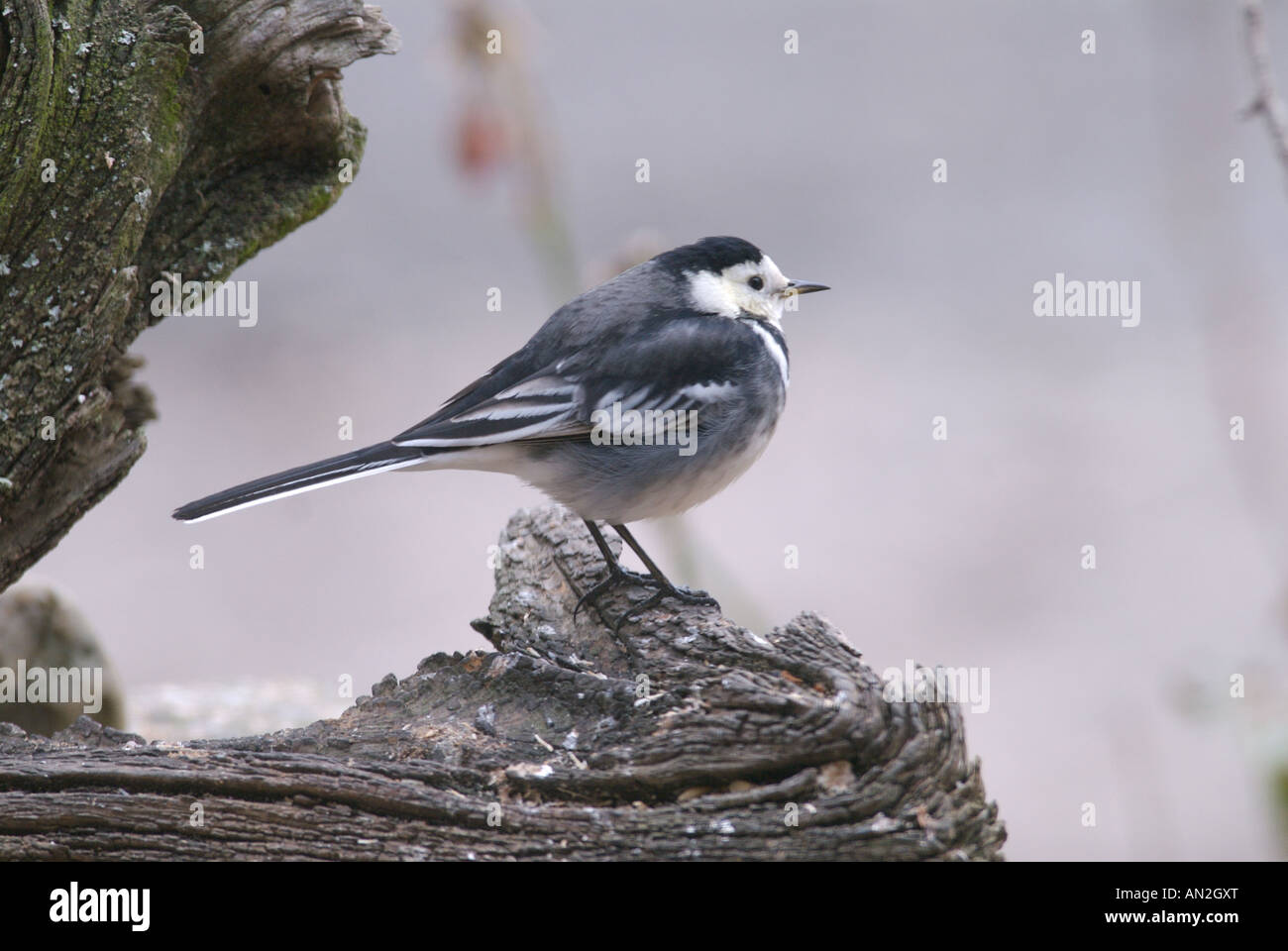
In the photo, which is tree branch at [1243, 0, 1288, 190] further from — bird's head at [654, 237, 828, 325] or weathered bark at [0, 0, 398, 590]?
weathered bark at [0, 0, 398, 590]

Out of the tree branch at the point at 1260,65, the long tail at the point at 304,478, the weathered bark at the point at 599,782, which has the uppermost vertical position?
the tree branch at the point at 1260,65

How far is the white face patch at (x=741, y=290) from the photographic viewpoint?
192 inches

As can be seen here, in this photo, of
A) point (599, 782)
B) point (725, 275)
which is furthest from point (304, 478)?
point (725, 275)

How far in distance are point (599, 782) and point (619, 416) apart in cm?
149

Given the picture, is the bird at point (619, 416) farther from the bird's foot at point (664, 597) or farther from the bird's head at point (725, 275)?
the bird's head at point (725, 275)

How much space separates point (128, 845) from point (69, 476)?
133 centimetres

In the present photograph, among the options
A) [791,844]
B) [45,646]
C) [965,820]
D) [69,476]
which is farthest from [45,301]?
[965,820]

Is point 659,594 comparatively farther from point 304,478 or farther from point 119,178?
point 119,178

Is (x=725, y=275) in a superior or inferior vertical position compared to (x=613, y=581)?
superior

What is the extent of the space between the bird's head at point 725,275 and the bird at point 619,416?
0.15m

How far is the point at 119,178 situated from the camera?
3.75 meters

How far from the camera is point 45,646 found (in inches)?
201

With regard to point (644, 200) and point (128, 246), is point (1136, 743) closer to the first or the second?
point (128, 246)

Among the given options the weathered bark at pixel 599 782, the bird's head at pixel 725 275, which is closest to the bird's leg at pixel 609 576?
the weathered bark at pixel 599 782
